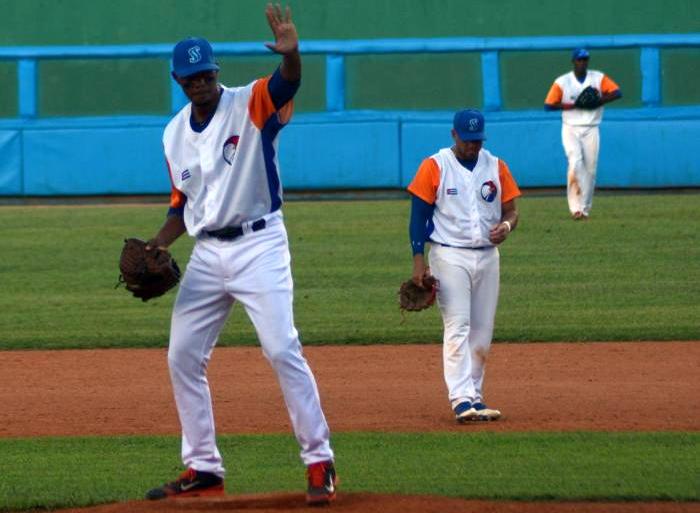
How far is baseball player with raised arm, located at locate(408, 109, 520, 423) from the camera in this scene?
25.8ft

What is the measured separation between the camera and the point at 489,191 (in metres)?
7.93

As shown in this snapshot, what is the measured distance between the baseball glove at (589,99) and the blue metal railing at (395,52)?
511 centimetres

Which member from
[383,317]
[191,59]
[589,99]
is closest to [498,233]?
[191,59]

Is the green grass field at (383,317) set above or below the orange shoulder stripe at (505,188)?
below

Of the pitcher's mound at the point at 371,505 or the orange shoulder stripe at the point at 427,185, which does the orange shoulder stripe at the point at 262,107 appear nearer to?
the pitcher's mound at the point at 371,505

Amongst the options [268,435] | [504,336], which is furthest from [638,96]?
[268,435]

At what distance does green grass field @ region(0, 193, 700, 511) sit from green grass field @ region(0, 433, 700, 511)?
14 millimetres

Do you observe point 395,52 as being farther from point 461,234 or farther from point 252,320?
point 252,320

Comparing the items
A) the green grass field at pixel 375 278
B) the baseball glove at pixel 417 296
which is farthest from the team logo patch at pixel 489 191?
the green grass field at pixel 375 278

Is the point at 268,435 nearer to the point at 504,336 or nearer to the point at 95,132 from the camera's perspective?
the point at 504,336

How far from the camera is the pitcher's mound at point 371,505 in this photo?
5824 millimetres

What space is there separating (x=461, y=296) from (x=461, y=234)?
1.09 feet

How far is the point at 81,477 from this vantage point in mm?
6816

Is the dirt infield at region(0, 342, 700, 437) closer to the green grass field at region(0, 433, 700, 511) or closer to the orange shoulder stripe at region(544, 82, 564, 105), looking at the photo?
the green grass field at region(0, 433, 700, 511)
